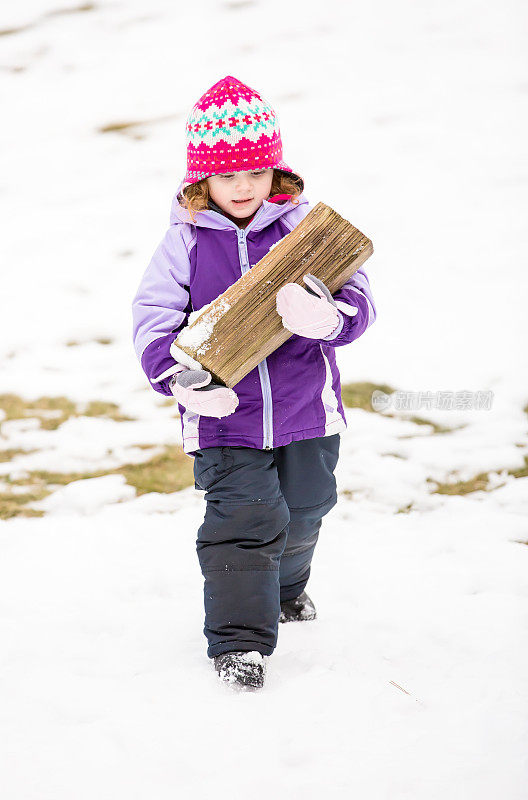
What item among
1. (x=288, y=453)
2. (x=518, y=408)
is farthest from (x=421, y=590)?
(x=518, y=408)

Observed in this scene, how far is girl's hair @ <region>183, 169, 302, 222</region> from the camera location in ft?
8.50

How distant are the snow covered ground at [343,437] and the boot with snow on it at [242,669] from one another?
7cm

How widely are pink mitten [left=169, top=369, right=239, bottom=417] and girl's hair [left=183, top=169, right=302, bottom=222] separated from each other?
21.0 inches

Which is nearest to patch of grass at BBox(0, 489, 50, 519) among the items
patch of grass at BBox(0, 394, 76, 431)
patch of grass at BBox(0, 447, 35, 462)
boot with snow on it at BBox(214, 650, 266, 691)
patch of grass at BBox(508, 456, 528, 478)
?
patch of grass at BBox(0, 447, 35, 462)

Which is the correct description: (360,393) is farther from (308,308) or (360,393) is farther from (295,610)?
(308,308)

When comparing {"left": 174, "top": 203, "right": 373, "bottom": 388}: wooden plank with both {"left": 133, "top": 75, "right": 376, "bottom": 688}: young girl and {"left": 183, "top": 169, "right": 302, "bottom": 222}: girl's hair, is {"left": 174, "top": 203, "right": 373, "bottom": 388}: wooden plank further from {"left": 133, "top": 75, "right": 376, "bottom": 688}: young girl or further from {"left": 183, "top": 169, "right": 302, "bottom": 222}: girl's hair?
{"left": 183, "top": 169, "right": 302, "bottom": 222}: girl's hair

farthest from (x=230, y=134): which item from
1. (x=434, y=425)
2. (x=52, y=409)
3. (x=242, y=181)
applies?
(x=52, y=409)

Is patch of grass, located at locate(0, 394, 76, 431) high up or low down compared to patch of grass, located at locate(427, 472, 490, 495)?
down

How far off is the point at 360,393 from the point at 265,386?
2.39 metres

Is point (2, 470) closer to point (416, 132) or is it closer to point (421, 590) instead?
point (421, 590)

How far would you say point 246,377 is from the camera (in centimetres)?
253

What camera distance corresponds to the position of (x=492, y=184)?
24.1 ft

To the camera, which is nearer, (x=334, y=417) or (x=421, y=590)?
(x=334, y=417)

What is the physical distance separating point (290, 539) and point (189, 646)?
0.46 meters
